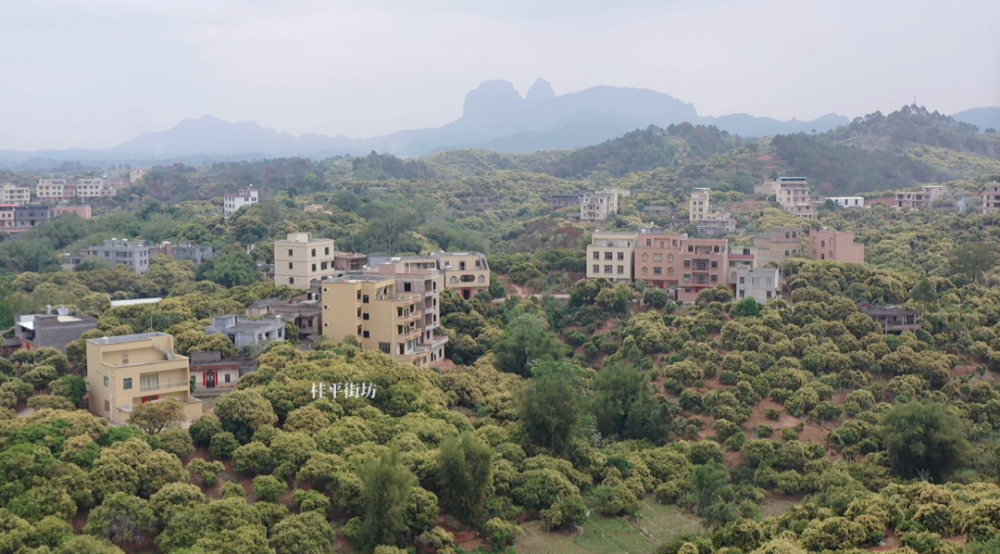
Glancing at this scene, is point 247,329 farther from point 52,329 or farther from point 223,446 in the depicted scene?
point 223,446

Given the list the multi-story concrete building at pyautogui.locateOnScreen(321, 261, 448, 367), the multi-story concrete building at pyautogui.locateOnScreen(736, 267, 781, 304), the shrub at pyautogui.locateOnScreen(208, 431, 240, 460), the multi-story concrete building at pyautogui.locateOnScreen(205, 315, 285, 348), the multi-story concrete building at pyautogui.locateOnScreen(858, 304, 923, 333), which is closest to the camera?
the shrub at pyautogui.locateOnScreen(208, 431, 240, 460)

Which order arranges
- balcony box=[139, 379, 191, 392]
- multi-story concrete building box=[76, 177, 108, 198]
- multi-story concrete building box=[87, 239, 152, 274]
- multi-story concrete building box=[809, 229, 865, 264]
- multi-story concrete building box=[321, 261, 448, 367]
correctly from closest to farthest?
balcony box=[139, 379, 191, 392] → multi-story concrete building box=[321, 261, 448, 367] → multi-story concrete building box=[809, 229, 865, 264] → multi-story concrete building box=[87, 239, 152, 274] → multi-story concrete building box=[76, 177, 108, 198]

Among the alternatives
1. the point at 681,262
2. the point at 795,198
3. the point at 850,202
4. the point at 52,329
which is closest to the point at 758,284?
the point at 681,262

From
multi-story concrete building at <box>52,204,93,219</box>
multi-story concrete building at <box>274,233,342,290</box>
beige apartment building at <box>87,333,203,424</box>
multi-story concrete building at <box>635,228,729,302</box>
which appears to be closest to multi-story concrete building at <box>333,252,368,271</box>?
multi-story concrete building at <box>274,233,342,290</box>

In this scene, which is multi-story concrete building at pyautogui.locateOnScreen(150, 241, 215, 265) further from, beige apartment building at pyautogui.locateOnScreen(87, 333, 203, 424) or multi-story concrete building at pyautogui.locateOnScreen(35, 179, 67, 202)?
multi-story concrete building at pyautogui.locateOnScreen(35, 179, 67, 202)

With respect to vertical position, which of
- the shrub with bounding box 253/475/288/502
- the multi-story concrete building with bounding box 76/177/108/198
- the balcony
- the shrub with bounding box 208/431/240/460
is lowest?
the shrub with bounding box 253/475/288/502

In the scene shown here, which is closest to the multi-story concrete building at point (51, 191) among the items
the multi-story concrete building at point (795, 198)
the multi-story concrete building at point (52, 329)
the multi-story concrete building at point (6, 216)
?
the multi-story concrete building at point (6, 216)
